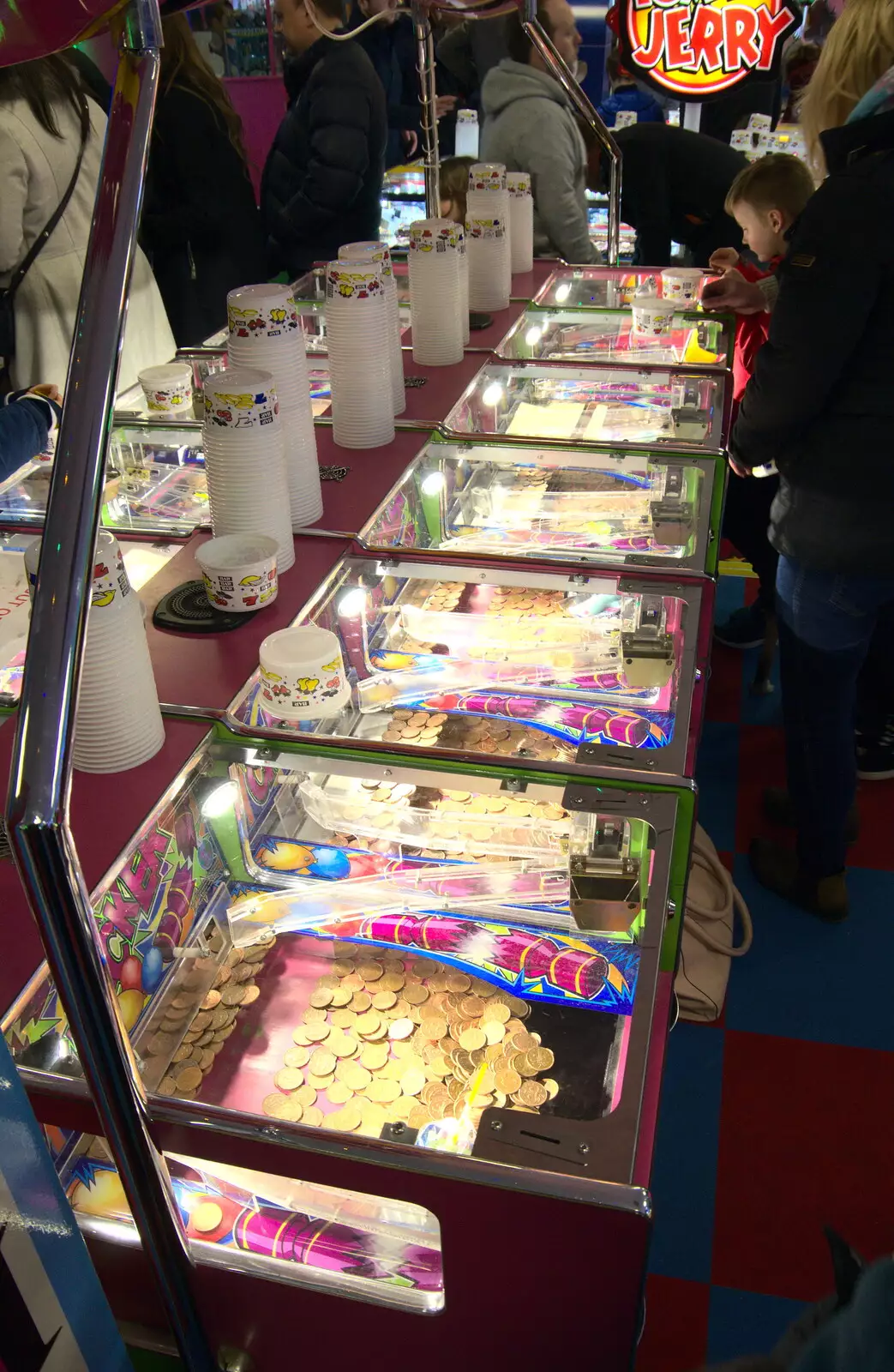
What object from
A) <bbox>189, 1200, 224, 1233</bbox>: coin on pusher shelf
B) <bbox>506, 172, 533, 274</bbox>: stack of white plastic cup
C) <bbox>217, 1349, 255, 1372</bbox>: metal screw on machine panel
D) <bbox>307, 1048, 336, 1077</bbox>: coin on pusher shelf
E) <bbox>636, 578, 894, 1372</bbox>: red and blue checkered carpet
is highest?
<bbox>506, 172, 533, 274</bbox>: stack of white plastic cup

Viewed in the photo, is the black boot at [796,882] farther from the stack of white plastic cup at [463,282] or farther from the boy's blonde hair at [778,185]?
the boy's blonde hair at [778,185]

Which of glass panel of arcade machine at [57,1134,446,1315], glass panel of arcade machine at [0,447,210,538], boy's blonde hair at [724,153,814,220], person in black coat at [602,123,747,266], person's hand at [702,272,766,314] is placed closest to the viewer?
glass panel of arcade machine at [57,1134,446,1315]

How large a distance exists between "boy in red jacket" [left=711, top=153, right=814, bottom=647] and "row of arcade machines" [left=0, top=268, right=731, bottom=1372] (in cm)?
117

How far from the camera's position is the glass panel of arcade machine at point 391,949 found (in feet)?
4.22

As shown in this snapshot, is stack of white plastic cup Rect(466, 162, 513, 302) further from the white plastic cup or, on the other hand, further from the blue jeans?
the blue jeans

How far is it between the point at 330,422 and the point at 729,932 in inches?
66.2

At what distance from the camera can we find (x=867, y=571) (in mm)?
2229

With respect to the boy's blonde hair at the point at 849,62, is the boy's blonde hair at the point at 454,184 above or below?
below

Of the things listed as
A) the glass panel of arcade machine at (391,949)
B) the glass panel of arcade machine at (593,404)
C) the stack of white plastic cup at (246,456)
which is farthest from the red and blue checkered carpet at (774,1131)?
the stack of white plastic cup at (246,456)

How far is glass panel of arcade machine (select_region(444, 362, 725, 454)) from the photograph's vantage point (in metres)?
2.66

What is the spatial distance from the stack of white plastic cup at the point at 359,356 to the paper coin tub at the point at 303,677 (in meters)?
0.95

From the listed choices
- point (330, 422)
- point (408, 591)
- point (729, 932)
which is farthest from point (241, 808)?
point (729, 932)

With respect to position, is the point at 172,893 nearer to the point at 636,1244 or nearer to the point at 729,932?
the point at 636,1244

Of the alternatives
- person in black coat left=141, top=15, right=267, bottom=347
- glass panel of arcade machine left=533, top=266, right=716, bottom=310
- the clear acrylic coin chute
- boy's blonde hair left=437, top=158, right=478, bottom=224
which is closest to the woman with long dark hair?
person in black coat left=141, top=15, right=267, bottom=347
